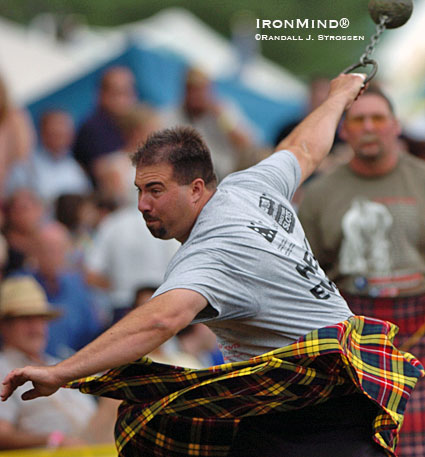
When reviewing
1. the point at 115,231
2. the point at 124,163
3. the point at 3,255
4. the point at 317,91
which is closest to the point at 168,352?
the point at 115,231

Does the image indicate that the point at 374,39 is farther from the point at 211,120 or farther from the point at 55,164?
the point at 55,164

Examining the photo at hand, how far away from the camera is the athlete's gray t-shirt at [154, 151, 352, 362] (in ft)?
8.35

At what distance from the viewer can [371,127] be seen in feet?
14.9

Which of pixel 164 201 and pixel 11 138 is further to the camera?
pixel 11 138

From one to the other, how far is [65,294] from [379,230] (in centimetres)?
229

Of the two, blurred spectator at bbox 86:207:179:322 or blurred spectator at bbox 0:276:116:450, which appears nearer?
blurred spectator at bbox 0:276:116:450

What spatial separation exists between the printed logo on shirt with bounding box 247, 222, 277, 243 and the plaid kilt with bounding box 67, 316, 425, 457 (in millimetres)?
302

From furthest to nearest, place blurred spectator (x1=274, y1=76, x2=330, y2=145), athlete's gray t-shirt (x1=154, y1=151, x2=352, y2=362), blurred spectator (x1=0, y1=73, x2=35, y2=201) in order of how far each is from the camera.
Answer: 1. blurred spectator (x1=274, y1=76, x2=330, y2=145)
2. blurred spectator (x1=0, y1=73, x2=35, y2=201)
3. athlete's gray t-shirt (x1=154, y1=151, x2=352, y2=362)

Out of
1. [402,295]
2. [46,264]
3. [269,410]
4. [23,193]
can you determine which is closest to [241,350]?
[269,410]

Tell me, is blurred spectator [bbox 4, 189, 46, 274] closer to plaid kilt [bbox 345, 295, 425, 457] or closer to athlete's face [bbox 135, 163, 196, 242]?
plaid kilt [bbox 345, 295, 425, 457]

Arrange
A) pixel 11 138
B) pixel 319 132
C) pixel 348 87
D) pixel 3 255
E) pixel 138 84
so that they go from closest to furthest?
1. pixel 319 132
2. pixel 348 87
3. pixel 3 255
4. pixel 11 138
5. pixel 138 84

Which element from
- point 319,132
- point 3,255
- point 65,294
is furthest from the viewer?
point 65,294

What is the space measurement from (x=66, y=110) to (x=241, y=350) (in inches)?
186

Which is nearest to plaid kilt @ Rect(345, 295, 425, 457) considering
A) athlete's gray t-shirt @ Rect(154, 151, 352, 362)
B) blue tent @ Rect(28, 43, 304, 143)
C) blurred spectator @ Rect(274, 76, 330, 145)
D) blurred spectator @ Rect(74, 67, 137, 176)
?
athlete's gray t-shirt @ Rect(154, 151, 352, 362)
